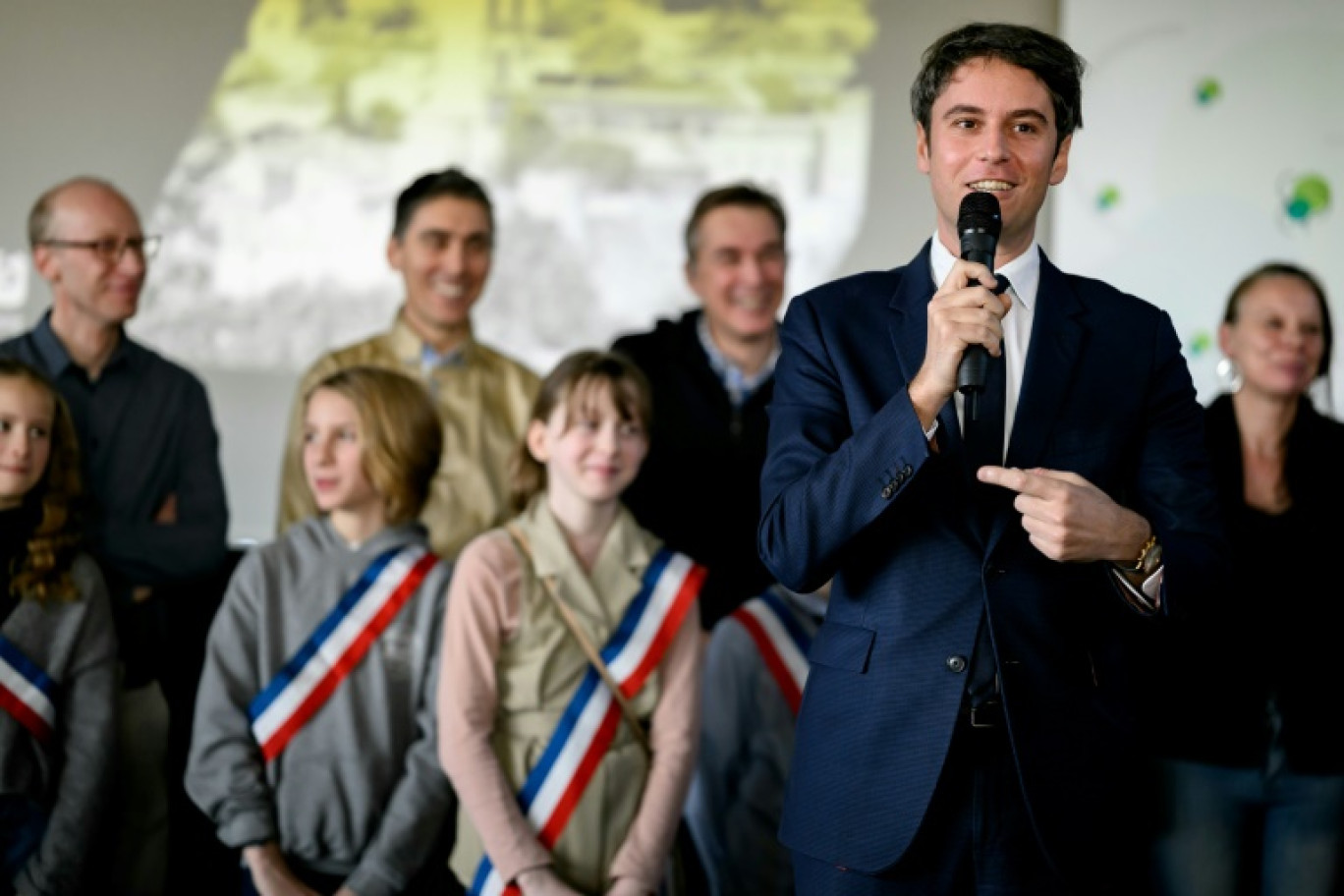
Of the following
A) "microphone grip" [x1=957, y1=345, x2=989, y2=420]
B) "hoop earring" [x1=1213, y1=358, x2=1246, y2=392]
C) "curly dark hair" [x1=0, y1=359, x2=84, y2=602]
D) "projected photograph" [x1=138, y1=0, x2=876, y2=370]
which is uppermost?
"projected photograph" [x1=138, y1=0, x2=876, y2=370]

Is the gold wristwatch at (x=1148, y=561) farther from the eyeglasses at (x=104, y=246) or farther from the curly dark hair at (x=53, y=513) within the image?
the eyeglasses at (x=104, y=246)

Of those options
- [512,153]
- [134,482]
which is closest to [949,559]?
[134,482]

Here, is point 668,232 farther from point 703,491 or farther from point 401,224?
point 703,491

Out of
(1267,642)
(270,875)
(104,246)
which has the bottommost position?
(270,875)

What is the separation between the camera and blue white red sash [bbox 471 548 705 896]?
2674 millimetres

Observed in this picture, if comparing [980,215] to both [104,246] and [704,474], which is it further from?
[104,246]

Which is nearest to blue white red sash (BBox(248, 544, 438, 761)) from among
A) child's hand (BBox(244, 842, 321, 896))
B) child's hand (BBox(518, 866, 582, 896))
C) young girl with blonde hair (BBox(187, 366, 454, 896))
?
young girl with blonde hair (BBox(187, 366, 454, 896))

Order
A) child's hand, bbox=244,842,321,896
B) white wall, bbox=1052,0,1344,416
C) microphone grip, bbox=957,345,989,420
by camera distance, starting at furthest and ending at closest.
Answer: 1. white wall, bbox=1052,0,1344,416
2. child's hand, bbox=244,842,321,896
3. microphone grip, bbox=957,345,989,420

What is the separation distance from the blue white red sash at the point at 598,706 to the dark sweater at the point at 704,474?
0.48 metres

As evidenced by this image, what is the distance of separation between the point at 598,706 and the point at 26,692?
1.04 meters

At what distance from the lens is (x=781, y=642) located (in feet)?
10.5

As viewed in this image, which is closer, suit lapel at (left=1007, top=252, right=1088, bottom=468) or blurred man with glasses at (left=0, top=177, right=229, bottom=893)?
suit lapel at (left=1007, top=252, right=1088, bottom=468)

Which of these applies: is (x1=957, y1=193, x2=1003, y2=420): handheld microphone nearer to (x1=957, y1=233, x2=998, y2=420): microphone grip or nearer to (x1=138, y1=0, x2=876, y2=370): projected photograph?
(x1=957, y1=233, x2=998, y2=420): microphone grip

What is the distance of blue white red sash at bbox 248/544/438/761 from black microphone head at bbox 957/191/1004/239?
1.65m
